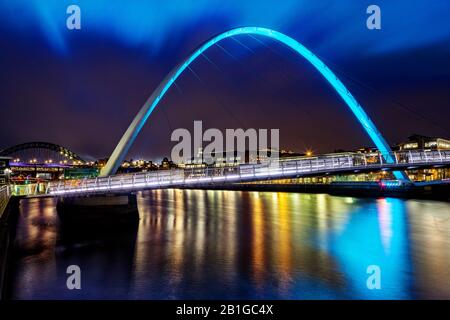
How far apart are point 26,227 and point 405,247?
93.2 feet

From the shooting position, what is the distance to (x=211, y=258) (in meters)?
19.0

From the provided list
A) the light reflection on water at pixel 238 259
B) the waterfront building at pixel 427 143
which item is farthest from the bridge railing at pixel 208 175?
the waterfront building at pixel 427 143

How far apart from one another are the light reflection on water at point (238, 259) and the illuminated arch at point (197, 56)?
5.82m

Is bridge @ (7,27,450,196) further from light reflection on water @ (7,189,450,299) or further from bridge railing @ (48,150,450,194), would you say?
light reflection on water @ (7,189,450,299)

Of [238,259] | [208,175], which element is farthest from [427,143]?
[238,259]

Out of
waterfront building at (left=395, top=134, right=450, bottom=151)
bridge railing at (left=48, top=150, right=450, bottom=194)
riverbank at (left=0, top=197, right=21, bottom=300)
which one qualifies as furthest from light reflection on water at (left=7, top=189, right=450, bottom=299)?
waterfront building at (left=395, top=134, right=450, bottom=151)

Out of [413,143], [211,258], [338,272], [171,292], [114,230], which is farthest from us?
[413,143]

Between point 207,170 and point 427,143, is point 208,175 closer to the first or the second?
point 207,170

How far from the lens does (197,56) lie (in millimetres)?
32562

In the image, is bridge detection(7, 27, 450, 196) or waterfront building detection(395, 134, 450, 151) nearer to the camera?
bridge detection(7, 27, 450, 196)

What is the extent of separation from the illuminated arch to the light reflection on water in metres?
5.82

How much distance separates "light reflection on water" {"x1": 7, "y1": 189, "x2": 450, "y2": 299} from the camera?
13938 mm
